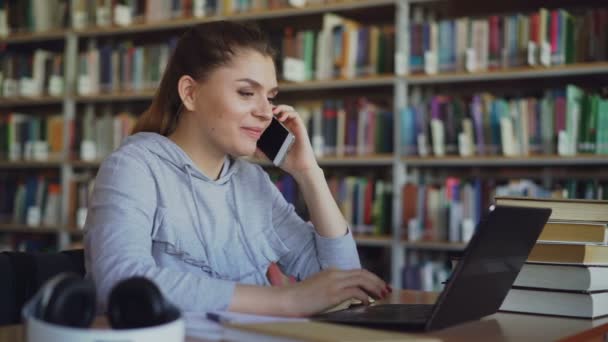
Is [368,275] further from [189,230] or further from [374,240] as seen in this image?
[374,240]

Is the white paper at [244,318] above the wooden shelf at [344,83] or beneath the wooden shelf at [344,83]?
beneath

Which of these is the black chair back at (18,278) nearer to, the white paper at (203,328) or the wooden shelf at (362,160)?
the white paper at (203,328)

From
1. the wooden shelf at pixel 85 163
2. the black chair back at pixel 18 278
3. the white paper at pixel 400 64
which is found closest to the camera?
the black chair back at pixel 18 278

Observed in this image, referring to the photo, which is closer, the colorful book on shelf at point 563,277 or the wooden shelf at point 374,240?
the colorful book on shelf at point 563,277

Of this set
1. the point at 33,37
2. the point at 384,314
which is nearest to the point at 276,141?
the point at 384,314

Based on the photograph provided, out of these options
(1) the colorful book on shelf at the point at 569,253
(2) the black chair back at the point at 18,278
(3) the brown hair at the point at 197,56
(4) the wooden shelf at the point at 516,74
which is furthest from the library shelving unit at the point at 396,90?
(2) the black chair back at the point at 18,278

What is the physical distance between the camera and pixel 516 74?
3.46 m

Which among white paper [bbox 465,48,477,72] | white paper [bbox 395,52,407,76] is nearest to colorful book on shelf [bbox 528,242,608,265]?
Answer: white paper [bbox 465,48,477,72]

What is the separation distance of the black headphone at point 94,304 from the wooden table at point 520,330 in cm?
21

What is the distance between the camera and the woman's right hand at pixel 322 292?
1.22m

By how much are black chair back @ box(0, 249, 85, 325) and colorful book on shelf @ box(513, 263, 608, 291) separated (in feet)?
2.64

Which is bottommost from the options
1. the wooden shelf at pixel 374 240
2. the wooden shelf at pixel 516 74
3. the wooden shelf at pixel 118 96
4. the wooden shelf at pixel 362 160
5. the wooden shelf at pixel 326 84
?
the wooden shelf at pixel 374 240

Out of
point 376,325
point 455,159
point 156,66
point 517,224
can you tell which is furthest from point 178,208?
point 156,66

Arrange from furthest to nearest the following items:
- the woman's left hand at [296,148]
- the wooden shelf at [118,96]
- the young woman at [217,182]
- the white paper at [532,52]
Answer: the wooden shelf at [118,96] → the white paper at [532,52] → the woman's left hand at [296,148] → the young woman at [217,182]
